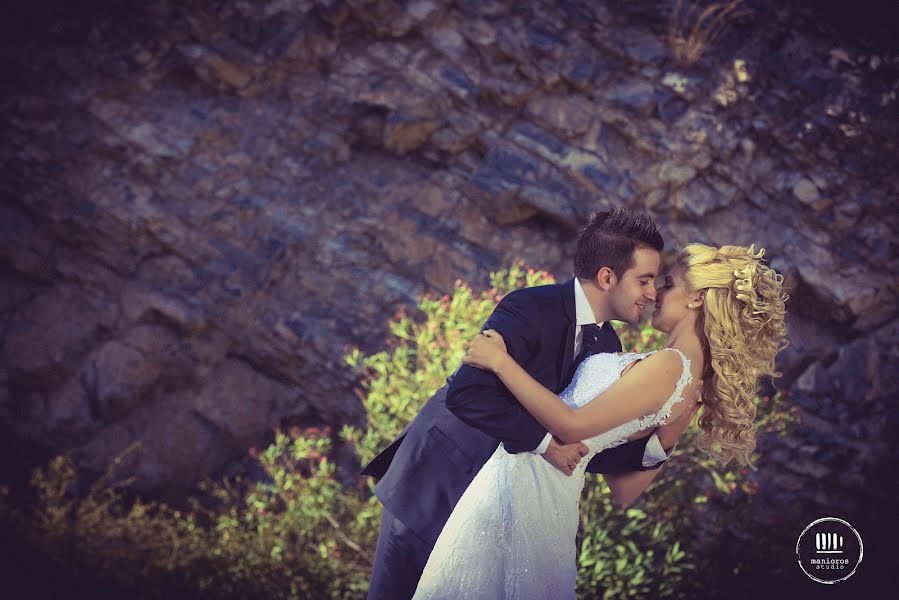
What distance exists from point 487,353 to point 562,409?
0.31m

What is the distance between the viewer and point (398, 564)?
2697 mm

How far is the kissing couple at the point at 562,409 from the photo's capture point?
7.77 ft

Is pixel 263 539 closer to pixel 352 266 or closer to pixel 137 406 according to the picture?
pixel 137 406

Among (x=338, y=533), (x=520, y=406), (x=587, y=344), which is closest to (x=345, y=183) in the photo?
(x=338, y=533)

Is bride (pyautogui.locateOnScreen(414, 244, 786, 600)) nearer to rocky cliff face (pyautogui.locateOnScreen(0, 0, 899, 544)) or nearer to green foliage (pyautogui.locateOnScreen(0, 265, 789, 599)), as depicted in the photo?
green foliage (pyautogui.locateOnScreen(0, 265, 789, 599))

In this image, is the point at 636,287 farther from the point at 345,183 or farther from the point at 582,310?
the point at 345,183

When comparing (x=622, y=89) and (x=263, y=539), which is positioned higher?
(x=622, y=89)

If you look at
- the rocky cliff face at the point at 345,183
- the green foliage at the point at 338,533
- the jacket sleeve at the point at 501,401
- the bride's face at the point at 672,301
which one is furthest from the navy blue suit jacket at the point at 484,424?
the rocky cliff face at the point at 345,183

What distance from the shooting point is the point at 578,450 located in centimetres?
243

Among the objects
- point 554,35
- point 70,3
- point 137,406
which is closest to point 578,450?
point 137,406

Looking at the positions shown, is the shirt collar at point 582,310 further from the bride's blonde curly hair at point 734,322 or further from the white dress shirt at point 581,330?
the bride's blonde curly hair at point 734,322

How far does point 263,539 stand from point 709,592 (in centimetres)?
290

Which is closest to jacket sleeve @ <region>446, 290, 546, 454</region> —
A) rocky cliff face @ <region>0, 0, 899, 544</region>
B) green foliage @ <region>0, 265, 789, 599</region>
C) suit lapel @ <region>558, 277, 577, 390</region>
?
suit lapel @ <region>558, 277, 577, 390</region>

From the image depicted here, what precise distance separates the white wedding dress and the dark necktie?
0.46 ft
